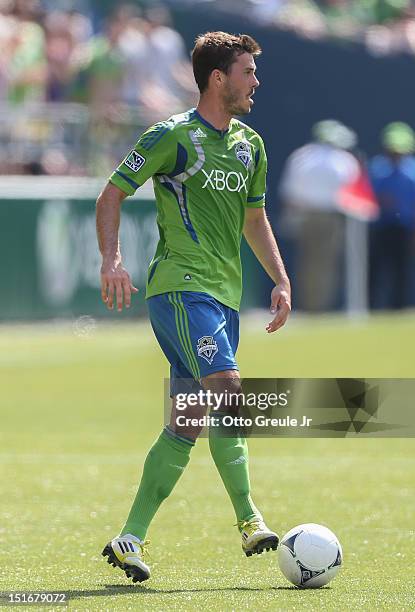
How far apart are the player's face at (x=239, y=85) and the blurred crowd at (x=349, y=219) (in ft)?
50.9

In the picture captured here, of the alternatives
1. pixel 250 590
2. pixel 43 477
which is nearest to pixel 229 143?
pixel 250 590

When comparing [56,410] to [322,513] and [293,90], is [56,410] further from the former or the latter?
[293,90]

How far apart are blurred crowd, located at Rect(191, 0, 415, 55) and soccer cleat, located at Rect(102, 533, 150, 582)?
1766cm

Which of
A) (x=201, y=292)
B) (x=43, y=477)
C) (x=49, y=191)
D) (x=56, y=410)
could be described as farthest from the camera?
(x=49, y=191)

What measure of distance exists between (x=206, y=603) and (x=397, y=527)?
8.01 feet

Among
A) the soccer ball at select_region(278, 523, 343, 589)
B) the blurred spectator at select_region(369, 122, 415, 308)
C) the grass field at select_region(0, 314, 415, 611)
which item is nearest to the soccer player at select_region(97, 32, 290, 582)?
the soccer ball at select_region(278, 523, 343, 589)

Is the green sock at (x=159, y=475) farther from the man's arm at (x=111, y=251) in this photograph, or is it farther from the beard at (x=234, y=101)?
the beard at (x=234, y=101)

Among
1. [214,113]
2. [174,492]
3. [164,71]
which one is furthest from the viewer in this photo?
[164,71]

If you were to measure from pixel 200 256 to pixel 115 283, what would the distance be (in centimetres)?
53

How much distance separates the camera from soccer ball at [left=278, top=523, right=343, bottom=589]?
6.20 meters

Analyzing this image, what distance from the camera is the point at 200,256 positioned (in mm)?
6559

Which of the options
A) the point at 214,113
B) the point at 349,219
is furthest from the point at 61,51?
the point at 214,113

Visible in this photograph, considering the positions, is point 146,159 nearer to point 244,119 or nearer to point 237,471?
point 237,471

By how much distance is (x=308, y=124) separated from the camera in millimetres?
23859
